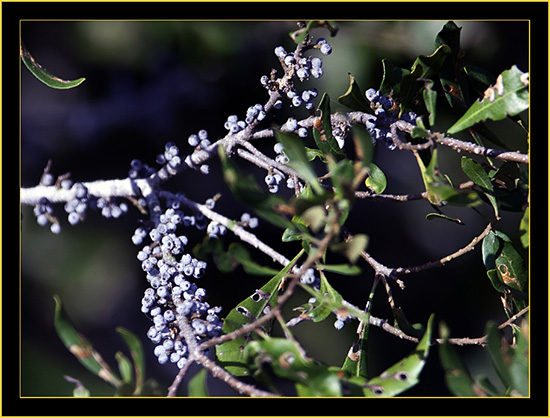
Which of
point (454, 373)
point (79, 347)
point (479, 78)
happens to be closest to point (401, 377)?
point (454, 373)

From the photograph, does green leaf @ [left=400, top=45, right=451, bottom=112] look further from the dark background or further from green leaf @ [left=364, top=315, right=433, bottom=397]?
the dark background

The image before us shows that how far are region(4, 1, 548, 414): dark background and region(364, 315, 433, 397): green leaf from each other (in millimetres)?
901

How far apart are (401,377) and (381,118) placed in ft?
1.41

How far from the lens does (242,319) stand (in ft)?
2.95

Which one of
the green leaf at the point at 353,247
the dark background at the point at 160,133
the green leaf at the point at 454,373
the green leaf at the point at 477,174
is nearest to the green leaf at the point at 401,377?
the green leaf at the point at 454,373

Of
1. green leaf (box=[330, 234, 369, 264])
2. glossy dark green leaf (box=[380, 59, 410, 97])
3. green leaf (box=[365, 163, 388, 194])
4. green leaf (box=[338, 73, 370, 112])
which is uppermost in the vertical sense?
glossy dark green leaf (box=[380, 59, 410, 97])

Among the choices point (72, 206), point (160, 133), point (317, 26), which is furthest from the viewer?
point (160, 133)

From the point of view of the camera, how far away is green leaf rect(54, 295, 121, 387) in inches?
28.7

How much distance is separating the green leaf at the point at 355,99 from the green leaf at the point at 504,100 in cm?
16

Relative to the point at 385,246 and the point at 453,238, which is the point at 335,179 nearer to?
the point at 385,246

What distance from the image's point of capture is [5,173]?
0.94 metres

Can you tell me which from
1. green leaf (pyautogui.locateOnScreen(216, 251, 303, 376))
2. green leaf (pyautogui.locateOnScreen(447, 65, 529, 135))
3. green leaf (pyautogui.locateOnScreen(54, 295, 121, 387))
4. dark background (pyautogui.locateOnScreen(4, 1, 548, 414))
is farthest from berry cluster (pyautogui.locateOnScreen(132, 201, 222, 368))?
dark background (pyautogui.locateOnScreen(4, 1, 548, 414))

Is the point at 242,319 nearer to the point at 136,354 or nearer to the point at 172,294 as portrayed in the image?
the point at 172,294

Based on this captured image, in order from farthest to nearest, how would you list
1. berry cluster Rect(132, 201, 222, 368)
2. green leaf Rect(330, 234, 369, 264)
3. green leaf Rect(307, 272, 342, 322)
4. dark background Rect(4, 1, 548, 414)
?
1. dark background Rect(4, 1, 548, 414)
2. berry cluster Rect(132, 201, 222, 368)
3. green leaf Rect(307, 272, 342, 322)
4. green leaf Rect(330, 234, 369, 264)
